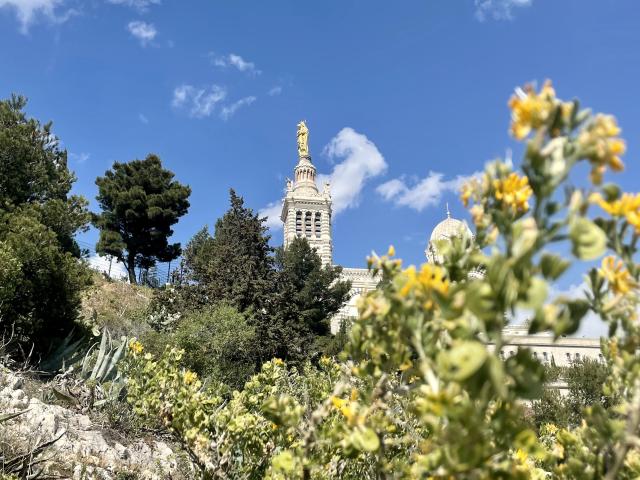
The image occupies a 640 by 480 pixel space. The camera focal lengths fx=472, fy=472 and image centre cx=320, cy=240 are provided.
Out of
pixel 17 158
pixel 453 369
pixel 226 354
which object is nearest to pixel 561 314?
pixel 453 369

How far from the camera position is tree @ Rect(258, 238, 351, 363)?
17672 mm

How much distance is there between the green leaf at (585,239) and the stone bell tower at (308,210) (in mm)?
50664

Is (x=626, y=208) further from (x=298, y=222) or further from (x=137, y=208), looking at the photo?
(x=298, y=222)

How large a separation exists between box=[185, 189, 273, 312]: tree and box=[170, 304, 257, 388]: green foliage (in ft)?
6.08

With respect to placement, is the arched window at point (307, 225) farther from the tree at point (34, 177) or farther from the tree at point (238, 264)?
the tree at point (34, 177)

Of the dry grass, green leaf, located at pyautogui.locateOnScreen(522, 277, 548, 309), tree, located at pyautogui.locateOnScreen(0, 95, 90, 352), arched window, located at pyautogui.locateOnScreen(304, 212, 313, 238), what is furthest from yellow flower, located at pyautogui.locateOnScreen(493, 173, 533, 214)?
arched window, located at pyautogui.locateOnScreen(304, 212, 313, 238)

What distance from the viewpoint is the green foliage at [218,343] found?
509 inches

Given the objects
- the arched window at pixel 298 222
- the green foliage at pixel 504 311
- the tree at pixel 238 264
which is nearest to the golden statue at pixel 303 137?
the arched window at pixel 298 222

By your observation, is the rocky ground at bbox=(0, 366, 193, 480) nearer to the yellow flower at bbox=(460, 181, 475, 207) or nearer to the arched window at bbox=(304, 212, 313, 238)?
the yellow flower at bbox=(460, 181, 475, 207)

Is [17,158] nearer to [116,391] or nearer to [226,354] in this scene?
[226,354]

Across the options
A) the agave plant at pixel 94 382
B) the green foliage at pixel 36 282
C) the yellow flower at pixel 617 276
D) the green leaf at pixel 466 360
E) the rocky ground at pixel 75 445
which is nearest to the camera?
the green leaf at pixel 466 360

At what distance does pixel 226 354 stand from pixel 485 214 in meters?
13.9

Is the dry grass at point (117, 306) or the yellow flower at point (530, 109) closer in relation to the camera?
the yellow flower at point (530, 109)

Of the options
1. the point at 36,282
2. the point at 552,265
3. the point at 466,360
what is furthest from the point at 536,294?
the point at 36,282
